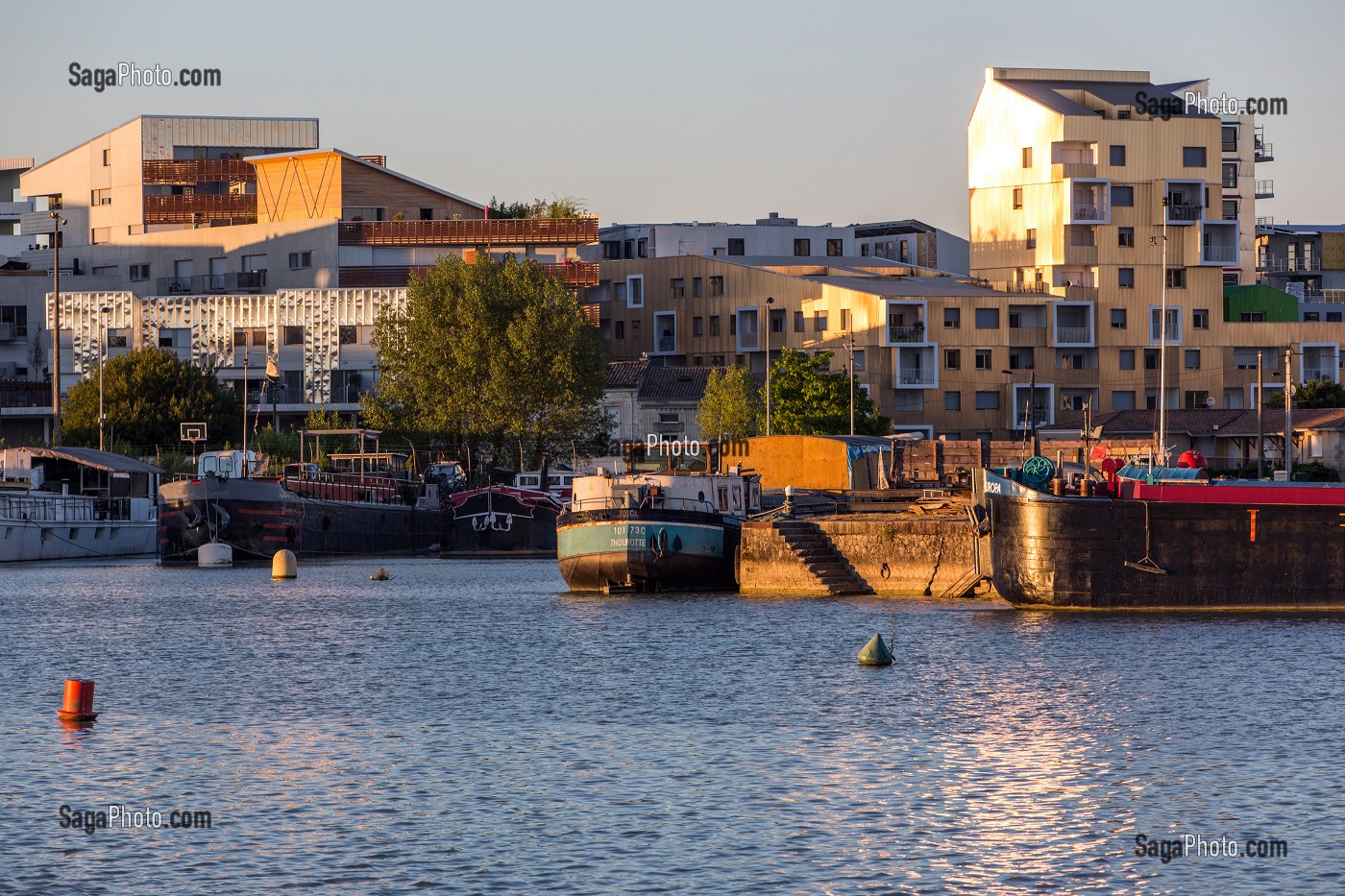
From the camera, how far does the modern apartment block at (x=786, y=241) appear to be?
516 feet

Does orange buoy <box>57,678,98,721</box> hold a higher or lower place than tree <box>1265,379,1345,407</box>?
lower

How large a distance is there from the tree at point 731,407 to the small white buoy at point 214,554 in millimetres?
39416

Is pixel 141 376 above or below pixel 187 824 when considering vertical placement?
above

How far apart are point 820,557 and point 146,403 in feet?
225

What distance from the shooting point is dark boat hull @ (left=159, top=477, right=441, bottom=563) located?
83.1m

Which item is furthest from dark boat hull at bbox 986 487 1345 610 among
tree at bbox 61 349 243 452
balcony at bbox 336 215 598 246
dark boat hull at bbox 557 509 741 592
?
balcony at bbox 336 215 598 246

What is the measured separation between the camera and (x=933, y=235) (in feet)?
553

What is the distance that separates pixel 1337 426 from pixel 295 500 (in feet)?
211

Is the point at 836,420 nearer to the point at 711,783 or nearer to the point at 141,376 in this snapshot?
the point at 141,376

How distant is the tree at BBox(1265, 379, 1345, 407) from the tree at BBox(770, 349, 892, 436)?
2946cm

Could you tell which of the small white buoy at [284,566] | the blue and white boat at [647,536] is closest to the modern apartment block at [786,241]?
the small white buoy at [284,566]

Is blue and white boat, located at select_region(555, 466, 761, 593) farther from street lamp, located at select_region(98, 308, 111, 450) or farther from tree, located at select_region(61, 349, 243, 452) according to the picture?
tree, located at select_region(61, 349, 243, 452)

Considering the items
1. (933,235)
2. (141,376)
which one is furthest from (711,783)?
(933,235)

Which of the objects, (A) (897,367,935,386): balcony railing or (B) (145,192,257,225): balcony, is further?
(B) (145,192,257,225): balcony
